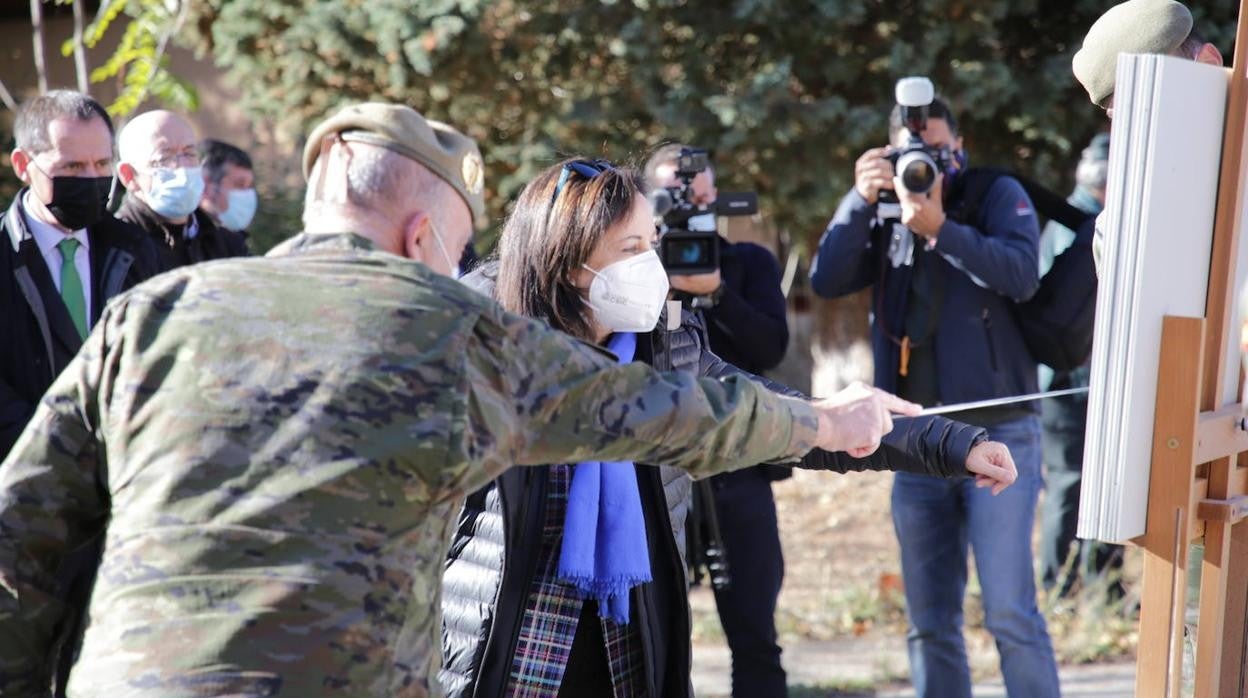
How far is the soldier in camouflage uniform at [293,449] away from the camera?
1.96 m

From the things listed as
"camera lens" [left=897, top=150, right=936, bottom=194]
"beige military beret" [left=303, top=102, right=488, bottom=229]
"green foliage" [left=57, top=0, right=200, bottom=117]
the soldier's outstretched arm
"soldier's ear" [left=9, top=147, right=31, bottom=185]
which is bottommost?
the soldier's outstretched arm

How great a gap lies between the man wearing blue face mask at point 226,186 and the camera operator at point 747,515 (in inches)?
95.1

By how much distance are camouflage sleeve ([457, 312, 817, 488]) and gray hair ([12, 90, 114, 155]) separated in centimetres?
300

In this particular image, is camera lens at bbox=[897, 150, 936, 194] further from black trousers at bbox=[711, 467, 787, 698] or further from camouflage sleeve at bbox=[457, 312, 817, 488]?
camouflage sleeve at bbox=[457, 312, 817, 488]

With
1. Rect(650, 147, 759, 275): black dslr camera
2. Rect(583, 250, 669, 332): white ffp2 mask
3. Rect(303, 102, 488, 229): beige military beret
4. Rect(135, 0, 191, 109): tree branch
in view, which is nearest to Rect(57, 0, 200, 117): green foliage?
Rect(135, 0, 191, 109): tree branch

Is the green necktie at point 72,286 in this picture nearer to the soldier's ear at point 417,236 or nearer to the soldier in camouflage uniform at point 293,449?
the soldier in camouflage uniform at point 293,449

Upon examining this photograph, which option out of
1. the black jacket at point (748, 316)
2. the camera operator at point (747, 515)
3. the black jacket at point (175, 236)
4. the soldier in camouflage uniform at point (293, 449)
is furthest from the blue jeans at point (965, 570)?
the black jacket at point (175, 236)

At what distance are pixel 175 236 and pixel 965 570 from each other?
326 cm

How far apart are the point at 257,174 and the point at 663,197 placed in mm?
4802

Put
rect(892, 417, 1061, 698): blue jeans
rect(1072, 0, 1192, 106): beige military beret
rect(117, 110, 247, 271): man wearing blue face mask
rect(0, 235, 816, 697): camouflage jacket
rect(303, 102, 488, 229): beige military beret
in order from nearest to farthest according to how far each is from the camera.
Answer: rect(0, 235, 816, 697): camouflage jacket → rect(303, 102, 488, 229): beige military beret → rect(1072, 0, 1192, 106): beige military beret → rect(892, 417, 1061, 698): blue jeans → rect(117, 110, 247, 271): man wearing blue face mask

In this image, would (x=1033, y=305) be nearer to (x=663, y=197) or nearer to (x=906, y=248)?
(x=906, y=248)

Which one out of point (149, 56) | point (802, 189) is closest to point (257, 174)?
point (149, 56)

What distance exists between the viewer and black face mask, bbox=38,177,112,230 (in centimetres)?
452

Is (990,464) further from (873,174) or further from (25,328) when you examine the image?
(25,328)
